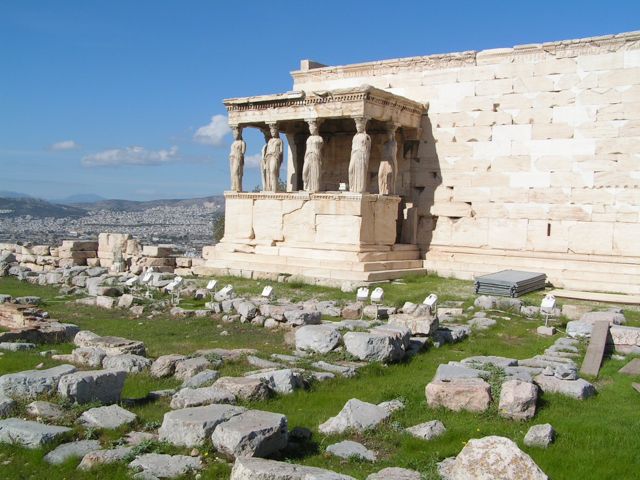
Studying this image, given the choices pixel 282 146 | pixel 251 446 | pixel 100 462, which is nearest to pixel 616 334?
pixel 251 446

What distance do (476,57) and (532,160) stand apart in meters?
3.13

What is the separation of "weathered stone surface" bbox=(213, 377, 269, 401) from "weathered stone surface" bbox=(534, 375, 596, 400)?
301 centimetres

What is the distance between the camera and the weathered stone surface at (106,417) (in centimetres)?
624

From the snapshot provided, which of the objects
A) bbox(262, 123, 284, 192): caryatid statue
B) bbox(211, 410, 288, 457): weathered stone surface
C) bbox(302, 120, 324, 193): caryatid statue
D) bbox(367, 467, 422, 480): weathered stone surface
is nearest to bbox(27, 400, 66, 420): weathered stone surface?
bbox(211, 410, 288, 457): weathered stone surface

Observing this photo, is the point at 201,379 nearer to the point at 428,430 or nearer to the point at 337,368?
the point at 337,368

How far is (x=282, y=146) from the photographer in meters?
19.4

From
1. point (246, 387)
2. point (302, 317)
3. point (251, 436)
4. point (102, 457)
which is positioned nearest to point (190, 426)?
point (251, 436)

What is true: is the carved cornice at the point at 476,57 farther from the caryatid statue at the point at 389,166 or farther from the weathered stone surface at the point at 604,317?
the weathered stone surface at the point at 604,317

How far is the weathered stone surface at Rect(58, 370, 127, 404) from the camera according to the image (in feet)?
22.1

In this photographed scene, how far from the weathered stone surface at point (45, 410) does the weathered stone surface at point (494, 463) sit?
355 cm

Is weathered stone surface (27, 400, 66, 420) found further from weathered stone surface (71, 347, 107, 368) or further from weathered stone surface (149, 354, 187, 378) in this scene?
weathered stone surface (71, 347, 107, 368)

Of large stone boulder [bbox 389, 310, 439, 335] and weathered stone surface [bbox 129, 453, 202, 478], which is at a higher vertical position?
large stone boulder [bbox 389, 310, 439, 335]

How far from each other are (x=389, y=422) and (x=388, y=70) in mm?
14966

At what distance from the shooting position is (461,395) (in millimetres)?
6934
